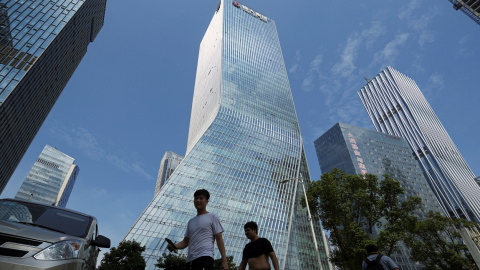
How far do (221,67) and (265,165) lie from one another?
30798 millimetres

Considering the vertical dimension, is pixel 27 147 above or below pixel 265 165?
above

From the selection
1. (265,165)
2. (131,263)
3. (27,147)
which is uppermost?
(27,147)

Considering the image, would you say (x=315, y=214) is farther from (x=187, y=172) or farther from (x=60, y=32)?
(x=60, y=32)

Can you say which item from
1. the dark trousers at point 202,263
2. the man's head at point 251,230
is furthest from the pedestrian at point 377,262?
the dark trousers at point 202,263

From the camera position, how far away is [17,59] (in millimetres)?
43875

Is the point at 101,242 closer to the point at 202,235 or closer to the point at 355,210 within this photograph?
the point at 202,235

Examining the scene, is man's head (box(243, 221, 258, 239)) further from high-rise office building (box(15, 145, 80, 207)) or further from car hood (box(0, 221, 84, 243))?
high-rise office building (box(15, 145, 80, 207))

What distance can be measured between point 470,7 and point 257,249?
69.3m

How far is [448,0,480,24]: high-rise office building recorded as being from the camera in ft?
166

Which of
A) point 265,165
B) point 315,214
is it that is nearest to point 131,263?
point 315,214

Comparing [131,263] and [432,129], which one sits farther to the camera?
[432,129]

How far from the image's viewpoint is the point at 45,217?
5328mm

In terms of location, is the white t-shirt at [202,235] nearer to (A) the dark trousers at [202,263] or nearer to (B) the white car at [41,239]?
(A) the dark trousers at [202,263]

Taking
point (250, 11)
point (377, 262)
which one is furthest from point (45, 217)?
point (250, 11)
